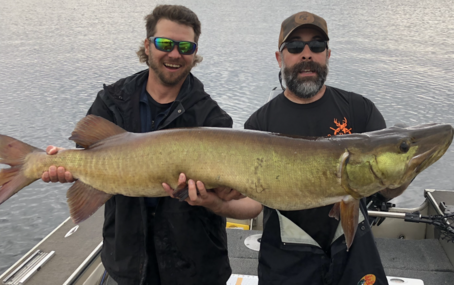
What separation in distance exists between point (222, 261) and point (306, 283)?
19.1 inches

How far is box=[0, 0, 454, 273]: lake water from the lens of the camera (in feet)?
19.9

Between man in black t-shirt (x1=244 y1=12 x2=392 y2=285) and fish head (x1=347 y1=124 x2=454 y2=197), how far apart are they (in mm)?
352

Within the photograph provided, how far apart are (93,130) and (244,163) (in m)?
0.86

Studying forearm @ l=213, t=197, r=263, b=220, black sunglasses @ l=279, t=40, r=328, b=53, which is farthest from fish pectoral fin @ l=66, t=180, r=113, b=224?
black sunglasses @ l=279, t=40, r=328, b=53

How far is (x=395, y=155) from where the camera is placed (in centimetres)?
168

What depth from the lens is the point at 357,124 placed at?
2.12m

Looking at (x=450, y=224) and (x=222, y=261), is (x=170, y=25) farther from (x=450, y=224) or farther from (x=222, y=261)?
(x=450, y=224)

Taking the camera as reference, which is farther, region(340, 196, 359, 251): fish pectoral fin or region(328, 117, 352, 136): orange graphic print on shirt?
region(328, 117, 352, 136): orange graphic print on shirt

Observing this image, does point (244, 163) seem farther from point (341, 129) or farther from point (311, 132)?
point (341, 129)

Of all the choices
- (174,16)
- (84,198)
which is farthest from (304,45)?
(84,198)

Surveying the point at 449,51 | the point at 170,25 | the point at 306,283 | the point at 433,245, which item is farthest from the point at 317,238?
the point at 449,51

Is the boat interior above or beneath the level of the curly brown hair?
beneath

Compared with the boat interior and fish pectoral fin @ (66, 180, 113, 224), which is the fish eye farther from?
the boat interior

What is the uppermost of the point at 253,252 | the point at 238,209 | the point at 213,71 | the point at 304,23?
the point at 304,23
